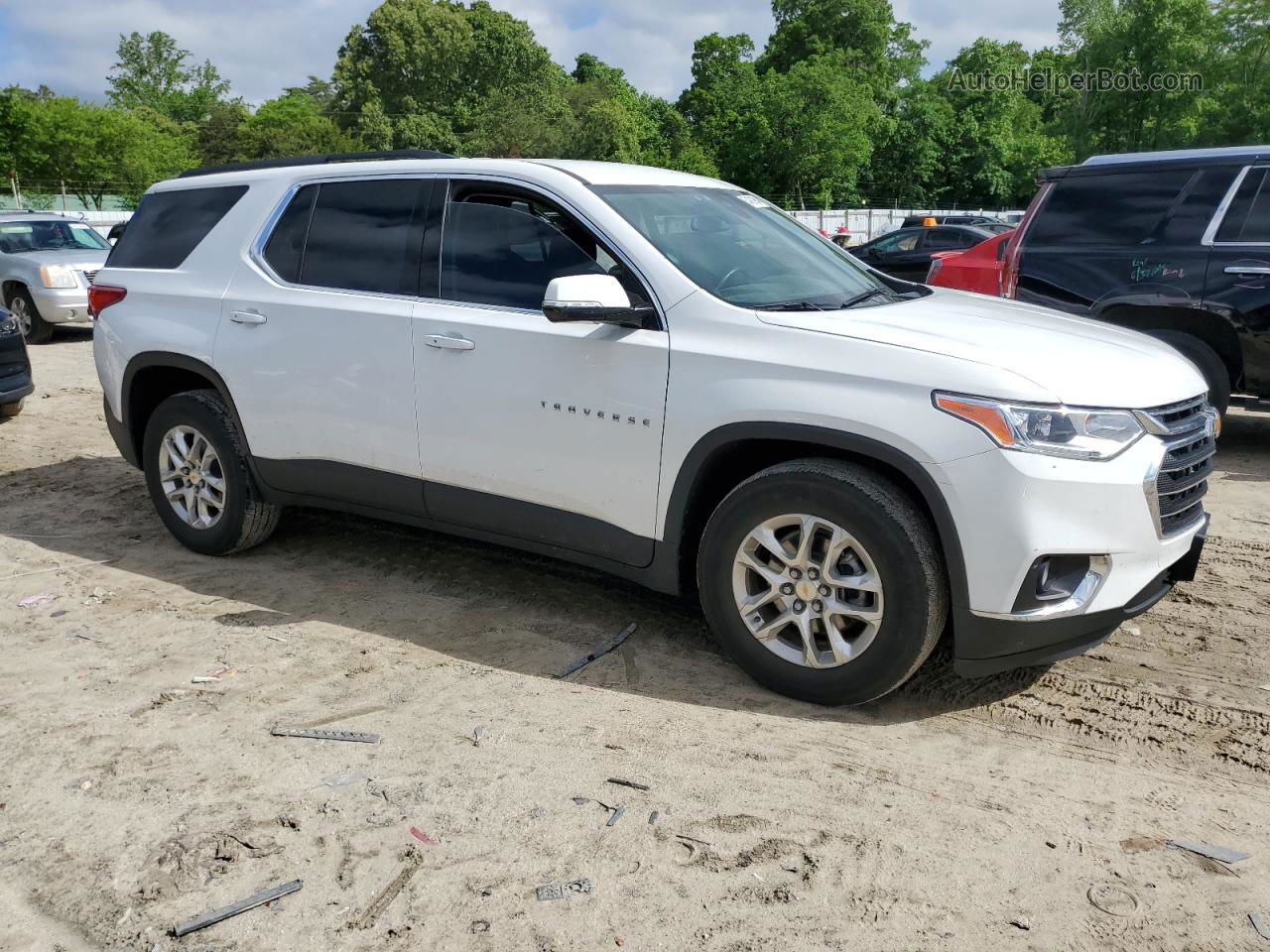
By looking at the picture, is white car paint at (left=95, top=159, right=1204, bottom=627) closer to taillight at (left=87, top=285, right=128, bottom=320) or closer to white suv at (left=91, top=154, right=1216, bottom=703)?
white suv at (left=91, top=154, right=1216, bottom=703)

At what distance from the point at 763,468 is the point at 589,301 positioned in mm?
861

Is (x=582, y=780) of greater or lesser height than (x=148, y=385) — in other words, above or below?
below

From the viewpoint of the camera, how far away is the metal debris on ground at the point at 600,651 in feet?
13.8

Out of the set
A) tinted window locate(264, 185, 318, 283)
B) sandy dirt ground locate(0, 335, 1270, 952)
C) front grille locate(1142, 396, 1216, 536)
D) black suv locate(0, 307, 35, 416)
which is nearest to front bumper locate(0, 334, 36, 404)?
black suv locate(0, 307, 35, 416)

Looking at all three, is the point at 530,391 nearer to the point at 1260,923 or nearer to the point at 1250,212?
the point at 1260,923

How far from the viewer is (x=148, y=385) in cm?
571

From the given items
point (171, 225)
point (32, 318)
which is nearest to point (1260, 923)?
point (171, 225)

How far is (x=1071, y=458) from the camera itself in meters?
3.33

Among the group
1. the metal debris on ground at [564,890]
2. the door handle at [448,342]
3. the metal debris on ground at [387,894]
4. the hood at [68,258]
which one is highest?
the door handle at [448,342]

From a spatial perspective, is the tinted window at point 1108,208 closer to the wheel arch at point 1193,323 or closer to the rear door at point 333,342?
the wheel arch at point 1193,323

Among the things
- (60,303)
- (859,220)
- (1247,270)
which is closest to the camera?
(1247,270)

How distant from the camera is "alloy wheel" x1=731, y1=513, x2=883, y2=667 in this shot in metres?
3.59

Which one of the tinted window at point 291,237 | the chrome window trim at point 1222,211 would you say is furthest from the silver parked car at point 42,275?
the chrome window trim at point 1222,211

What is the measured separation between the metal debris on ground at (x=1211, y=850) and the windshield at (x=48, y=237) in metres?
15.7
